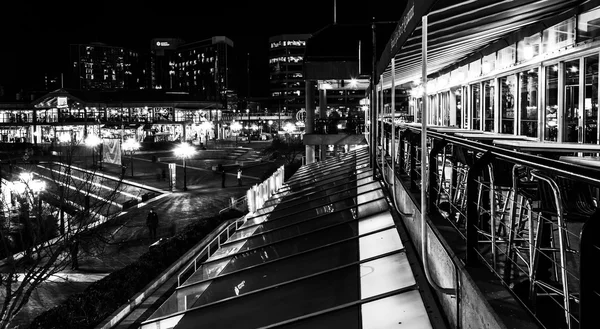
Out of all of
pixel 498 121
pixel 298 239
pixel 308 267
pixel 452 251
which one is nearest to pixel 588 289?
pixel 452 251

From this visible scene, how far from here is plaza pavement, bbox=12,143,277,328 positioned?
52.3ft

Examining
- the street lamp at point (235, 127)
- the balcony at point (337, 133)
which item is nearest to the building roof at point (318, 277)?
the balcony at point (337, 133)

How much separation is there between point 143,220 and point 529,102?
918 inches

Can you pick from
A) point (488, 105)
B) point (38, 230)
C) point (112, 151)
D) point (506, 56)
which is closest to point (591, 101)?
point (506, 56)

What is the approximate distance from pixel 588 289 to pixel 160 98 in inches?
3986

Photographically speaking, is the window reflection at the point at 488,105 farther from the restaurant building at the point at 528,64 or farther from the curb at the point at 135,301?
the curb at the point at 135,301

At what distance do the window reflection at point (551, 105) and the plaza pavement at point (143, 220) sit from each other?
804 centimetres

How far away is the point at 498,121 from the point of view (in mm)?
12000

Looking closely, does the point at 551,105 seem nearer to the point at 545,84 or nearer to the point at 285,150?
the point at 545,84

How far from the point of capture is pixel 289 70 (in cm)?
16488

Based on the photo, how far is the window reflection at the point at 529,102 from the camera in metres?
9.59

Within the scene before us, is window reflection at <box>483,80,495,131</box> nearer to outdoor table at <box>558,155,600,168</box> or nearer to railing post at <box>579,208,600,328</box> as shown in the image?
outdoor table at <box>558,155,600,168</box>

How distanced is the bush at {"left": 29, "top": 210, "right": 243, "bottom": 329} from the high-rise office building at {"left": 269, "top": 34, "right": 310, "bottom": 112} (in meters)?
147

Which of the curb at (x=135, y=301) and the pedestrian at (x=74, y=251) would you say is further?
the pedestrian at (x=74, y=251)
